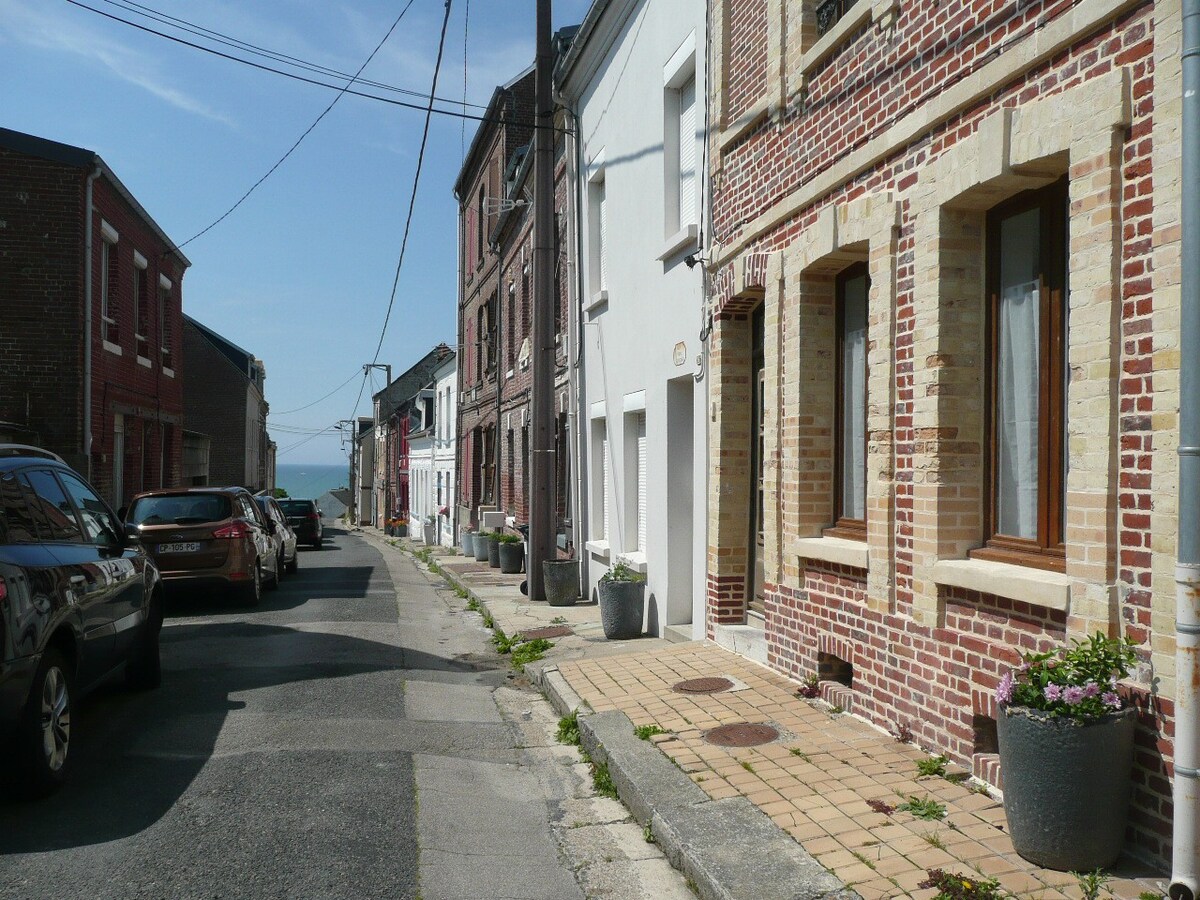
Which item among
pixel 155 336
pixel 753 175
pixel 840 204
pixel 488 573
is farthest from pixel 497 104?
pixel 840 204

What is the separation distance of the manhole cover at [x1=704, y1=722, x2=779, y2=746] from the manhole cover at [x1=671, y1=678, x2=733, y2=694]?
958 millimetres

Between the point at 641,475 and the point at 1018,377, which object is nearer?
the point at 1018,377

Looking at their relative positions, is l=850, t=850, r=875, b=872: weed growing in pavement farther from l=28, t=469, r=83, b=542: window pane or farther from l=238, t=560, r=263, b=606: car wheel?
l=238, t=560, r=263, b=606: car wheel

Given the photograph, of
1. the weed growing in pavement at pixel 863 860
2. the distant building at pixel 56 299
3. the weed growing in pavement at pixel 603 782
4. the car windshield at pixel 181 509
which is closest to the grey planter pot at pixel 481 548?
the distant building at pixel 56 299

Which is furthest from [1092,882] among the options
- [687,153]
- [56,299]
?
[56,299]

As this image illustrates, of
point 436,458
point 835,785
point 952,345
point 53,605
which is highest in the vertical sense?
point 952,345

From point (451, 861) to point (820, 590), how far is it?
3382 millimetres

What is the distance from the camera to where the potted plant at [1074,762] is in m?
3.92

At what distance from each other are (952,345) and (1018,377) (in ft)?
1.26

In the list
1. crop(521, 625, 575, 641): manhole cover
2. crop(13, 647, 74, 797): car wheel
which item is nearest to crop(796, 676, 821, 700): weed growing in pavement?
crop(521, 625, 575, 641): manhole cover

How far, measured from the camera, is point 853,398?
23.5 feet

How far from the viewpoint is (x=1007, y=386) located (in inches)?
213

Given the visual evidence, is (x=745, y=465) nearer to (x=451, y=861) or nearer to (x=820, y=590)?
(x=820, y=590)

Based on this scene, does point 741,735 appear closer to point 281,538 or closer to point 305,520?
point 281,538
